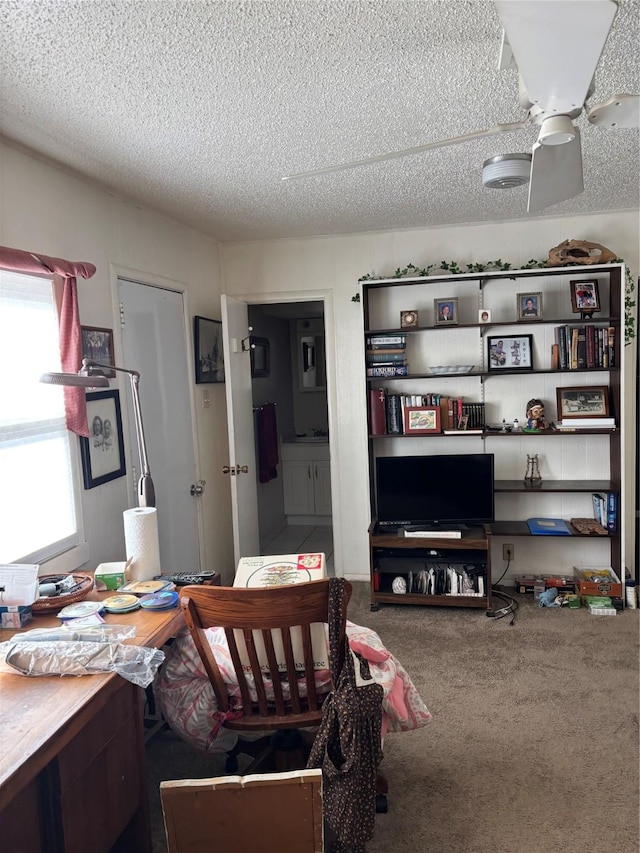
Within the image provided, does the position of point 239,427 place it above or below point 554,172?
below

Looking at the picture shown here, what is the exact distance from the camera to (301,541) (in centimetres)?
563

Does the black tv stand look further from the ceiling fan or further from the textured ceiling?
the ceiling fan

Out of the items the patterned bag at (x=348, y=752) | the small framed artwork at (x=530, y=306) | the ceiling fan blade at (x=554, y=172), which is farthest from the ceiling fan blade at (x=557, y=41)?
the small framed artwork at (x=530, y=306)

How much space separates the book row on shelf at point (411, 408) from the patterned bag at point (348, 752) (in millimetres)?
2474

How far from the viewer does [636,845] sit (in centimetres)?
202

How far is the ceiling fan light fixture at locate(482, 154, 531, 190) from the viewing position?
2.37 metres

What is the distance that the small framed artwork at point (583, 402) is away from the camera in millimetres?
4047

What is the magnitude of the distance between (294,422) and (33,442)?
166 inches

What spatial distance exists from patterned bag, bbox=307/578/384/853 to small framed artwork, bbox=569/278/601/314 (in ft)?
9.47

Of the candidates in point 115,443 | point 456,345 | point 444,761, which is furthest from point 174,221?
point 444,761

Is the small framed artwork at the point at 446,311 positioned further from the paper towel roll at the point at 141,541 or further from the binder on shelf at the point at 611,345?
the paper towel roll at the point at 141,541

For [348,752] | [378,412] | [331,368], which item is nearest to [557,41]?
[348,752]

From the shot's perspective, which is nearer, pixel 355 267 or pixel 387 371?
pixel 387 371

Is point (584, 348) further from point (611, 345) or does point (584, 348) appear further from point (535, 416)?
point (535, 416)
